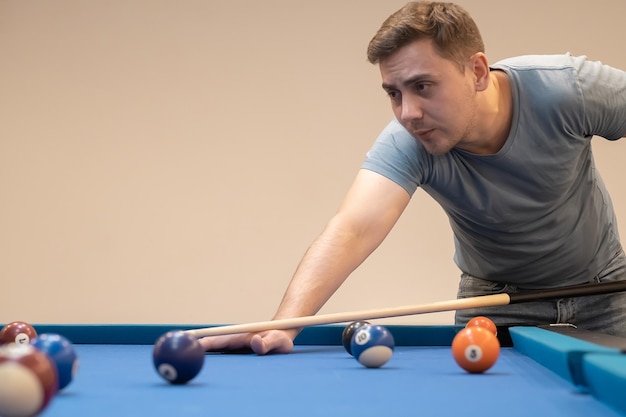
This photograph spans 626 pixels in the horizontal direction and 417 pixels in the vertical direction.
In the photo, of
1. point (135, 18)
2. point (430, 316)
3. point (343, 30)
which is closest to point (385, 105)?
point (343, 30)

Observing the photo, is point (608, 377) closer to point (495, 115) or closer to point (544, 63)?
point (495, 115)

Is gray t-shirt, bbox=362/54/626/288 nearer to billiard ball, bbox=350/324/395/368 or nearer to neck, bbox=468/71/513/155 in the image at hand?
neck, bbox=468/71/513/155

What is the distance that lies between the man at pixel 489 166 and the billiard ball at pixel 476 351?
0.66m

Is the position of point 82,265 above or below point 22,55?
below

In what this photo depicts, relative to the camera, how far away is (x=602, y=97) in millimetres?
2492

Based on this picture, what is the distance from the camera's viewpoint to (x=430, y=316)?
5.23 m

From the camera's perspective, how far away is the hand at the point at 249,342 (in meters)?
2.21

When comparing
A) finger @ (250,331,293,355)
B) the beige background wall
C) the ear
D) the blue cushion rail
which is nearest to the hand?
finger @ (250,331,293,355)

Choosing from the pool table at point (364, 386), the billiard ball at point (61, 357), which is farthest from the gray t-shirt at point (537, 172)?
the billiard ball at point (61, 357)

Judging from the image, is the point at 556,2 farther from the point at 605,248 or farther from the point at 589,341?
the point at 589,341

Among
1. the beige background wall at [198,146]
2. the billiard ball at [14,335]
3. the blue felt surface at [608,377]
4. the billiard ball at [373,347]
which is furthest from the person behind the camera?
the beige background wall at [198,146]

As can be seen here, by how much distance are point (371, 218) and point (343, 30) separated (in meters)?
2.96

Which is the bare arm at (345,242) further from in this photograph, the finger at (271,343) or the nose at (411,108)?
the nose at (411,108)

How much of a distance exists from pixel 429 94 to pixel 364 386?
1107mm
